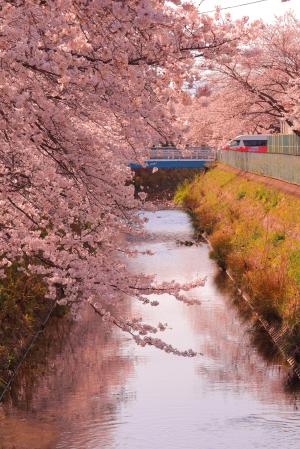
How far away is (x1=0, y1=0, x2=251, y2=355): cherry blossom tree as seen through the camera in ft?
29.0

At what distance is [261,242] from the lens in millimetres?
28375

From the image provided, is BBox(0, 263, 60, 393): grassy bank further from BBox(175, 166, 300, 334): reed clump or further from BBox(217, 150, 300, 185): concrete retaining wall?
BBox(217, 150, 300, 185): concrete retaining wall

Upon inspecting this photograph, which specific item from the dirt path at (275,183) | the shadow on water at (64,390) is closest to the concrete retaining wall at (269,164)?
the dirt path at (275,183)

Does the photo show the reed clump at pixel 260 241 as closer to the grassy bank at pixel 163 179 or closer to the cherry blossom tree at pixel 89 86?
the cherry blossom tree at pixel 89 86

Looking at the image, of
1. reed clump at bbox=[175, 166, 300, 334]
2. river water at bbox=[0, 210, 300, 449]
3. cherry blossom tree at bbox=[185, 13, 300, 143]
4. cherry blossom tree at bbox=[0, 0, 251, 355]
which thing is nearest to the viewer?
cherry blossom tree at bbox=[0, 0, 251, 355]

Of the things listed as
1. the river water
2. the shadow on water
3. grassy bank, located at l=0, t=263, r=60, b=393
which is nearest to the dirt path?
the river water

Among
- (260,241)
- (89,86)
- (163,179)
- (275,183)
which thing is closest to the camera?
(89,86)

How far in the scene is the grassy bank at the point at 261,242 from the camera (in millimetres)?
21250

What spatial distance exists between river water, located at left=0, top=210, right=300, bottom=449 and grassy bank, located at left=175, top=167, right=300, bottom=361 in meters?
0.88

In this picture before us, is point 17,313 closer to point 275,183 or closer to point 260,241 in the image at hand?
point 260,241

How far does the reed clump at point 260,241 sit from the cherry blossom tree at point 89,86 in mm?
7876

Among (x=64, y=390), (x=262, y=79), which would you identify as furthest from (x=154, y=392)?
(x=262, y=79)

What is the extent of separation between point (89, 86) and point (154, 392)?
851cm

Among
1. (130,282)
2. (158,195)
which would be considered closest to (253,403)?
(130,282)
